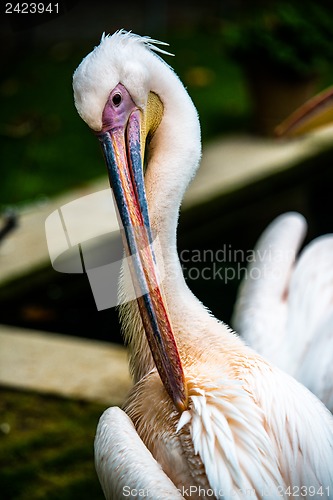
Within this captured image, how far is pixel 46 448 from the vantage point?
3.41 meters

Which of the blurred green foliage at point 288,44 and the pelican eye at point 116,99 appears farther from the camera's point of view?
the blurred green foliage at point 288,44

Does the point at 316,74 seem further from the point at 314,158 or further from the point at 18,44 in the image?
the point at 18,44

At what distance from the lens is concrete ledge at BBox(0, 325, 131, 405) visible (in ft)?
12.1

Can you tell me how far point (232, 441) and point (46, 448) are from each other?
1522 mm

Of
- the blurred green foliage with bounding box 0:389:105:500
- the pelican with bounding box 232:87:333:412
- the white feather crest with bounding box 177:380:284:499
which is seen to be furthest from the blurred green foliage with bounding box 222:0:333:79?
→ the white feather crest with bounding box 177:380:284:499

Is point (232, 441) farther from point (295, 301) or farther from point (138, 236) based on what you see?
point (295, 301)

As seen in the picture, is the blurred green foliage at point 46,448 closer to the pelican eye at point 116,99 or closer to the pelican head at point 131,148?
the pelican head at point 131,148

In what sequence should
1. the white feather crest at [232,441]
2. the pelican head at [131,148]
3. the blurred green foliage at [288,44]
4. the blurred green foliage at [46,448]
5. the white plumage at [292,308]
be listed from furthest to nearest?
the blurred green foliage at [288,44], the blurred green foliage at [46,448], the white plumage at [292,308], the pelican head at [131,148], the white feather crest at [232,441]

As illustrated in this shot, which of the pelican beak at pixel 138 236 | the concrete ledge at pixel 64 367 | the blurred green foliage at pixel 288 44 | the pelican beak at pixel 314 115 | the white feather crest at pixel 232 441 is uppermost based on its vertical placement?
the blurred green foliage at pixel 288 44

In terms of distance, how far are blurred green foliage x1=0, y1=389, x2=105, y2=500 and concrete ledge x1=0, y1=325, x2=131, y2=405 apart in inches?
2.2

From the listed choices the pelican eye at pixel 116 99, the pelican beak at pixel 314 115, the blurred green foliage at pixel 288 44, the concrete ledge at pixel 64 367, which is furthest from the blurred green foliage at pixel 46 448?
the blurred green foliage at pixel 288 44

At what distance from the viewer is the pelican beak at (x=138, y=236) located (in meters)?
2.15

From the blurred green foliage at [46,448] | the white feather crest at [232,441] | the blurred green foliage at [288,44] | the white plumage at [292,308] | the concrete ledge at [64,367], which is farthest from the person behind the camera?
the blurred green foliage at [288,44]

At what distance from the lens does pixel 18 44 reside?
887 centimetres
